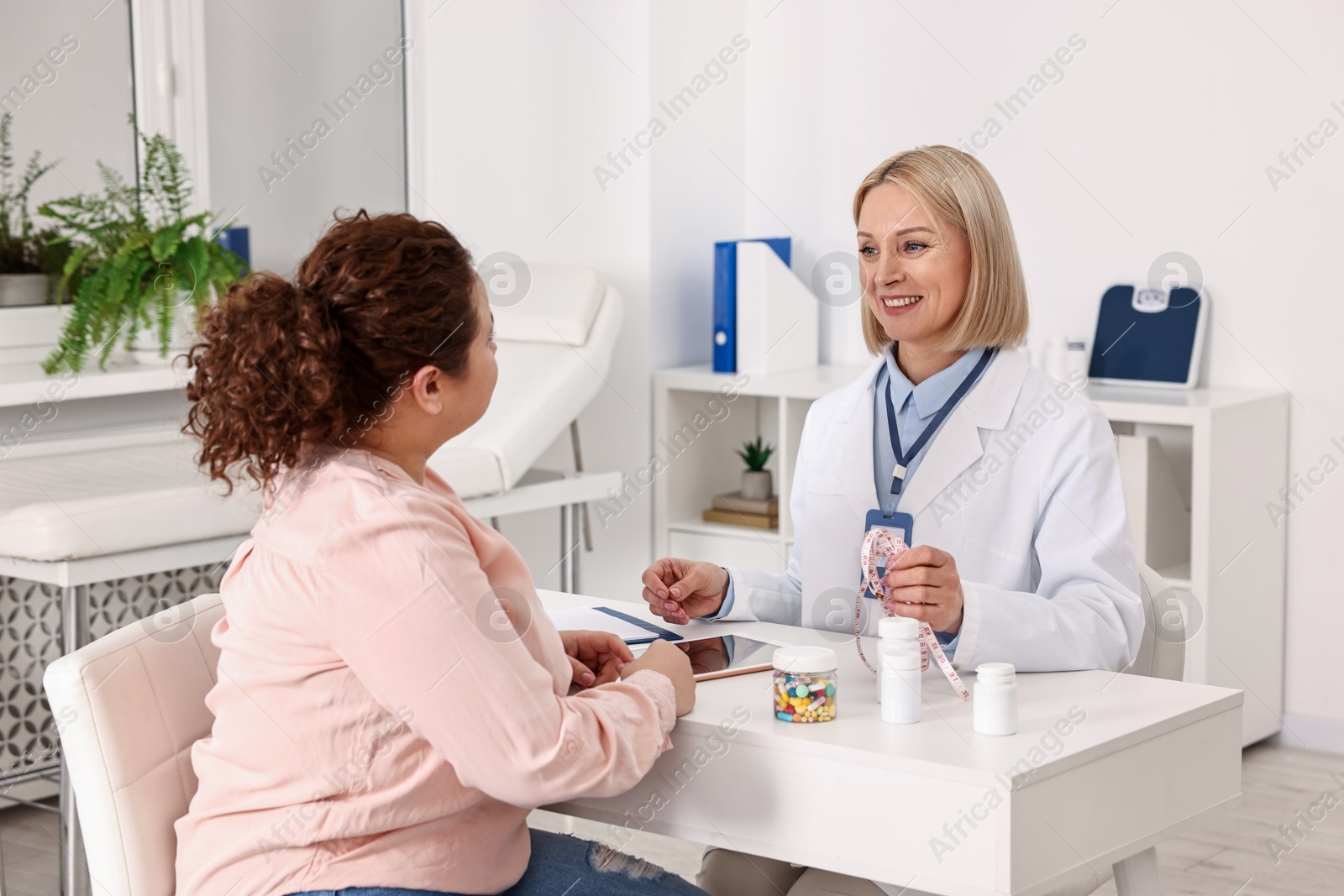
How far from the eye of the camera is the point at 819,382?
3.72 m

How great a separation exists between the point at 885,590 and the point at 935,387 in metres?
0.41

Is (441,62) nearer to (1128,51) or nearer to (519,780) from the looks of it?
(1128,51)

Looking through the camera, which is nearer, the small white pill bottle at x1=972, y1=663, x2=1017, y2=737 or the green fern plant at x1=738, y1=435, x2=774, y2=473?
the small white pill bottle at x1=972, y1=663, x2=1017, y2=737

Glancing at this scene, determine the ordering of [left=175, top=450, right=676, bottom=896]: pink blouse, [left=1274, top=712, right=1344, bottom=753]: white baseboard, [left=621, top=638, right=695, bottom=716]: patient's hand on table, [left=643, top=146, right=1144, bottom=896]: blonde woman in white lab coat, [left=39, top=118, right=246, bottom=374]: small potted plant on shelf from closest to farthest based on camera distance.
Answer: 1. [left=175, top=450, right=676, bottom=896]: pink blouse
2. [left=621, top=638, right=695, bottom=716]: patient's hand on table
3. [left=643, top=146, right=1144, bottom=896]: blonde woman in white lab coat
4. [left=39, top=118, right=246, bottom=374]: small potted plant on shelf
5. [left=1274, top=712, right=1344, bottom=753]: white baseboard

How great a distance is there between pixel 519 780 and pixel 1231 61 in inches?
112

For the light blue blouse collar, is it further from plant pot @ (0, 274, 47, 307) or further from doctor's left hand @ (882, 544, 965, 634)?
plant pot @ (0, 274, 47, 307)

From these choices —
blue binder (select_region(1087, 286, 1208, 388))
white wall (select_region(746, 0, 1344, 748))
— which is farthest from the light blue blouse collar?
blue binder (select_region(1087, 286, 1208, 388))

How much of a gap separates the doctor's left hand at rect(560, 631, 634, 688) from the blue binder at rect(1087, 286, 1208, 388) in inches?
87.4

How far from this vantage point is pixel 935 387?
75.5 inches

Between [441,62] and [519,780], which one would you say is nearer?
[519,780]

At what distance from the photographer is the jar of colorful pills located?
140cm

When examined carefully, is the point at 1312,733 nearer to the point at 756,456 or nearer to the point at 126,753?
the point at 756,456

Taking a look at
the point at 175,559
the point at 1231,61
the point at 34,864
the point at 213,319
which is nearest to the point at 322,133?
the point at 175,559

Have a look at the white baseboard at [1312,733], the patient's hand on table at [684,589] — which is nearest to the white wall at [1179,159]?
the white baseboard at [1312,733]
